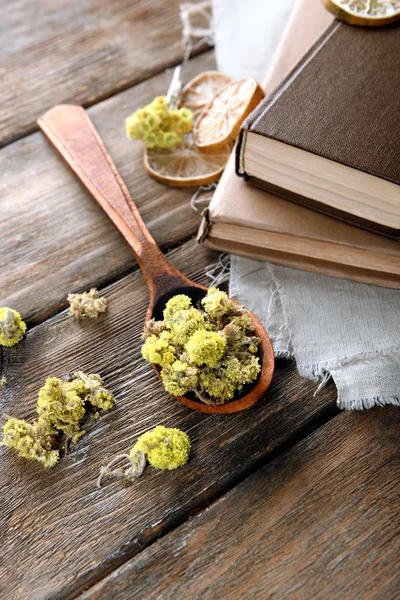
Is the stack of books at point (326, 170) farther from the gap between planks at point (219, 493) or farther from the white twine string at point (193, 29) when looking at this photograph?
the white twine string at point (193, 29)

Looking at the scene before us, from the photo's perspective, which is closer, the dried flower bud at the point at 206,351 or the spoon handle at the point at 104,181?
the dried flower bud at the point at 206,351

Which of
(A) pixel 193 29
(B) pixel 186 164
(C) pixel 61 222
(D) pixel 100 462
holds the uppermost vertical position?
(A) pixel 193 29

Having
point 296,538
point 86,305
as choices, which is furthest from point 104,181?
point 296,538

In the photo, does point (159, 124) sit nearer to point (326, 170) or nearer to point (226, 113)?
point (226, 113)

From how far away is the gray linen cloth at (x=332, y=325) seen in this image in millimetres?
875

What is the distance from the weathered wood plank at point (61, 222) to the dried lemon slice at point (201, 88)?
132 millimetres

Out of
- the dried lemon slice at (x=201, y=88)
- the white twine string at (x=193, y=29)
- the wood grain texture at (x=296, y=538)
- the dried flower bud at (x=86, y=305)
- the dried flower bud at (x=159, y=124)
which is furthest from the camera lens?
the white twine string at (x=193, y=29)

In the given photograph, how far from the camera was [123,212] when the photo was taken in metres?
1.04

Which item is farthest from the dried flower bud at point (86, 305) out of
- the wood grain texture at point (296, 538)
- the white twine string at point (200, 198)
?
the wood grain texture at point (296, 538)

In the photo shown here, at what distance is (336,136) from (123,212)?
38cm

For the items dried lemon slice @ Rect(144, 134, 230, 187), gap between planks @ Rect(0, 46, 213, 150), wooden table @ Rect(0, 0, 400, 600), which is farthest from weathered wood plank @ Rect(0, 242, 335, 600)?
gap between planks @ Rect(0, 46, 213, 150)

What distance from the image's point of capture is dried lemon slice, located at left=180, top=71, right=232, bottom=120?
3.87 ft

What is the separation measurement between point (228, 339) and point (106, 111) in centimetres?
64

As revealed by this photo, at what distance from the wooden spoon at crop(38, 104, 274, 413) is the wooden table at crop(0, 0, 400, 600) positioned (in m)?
0.04
